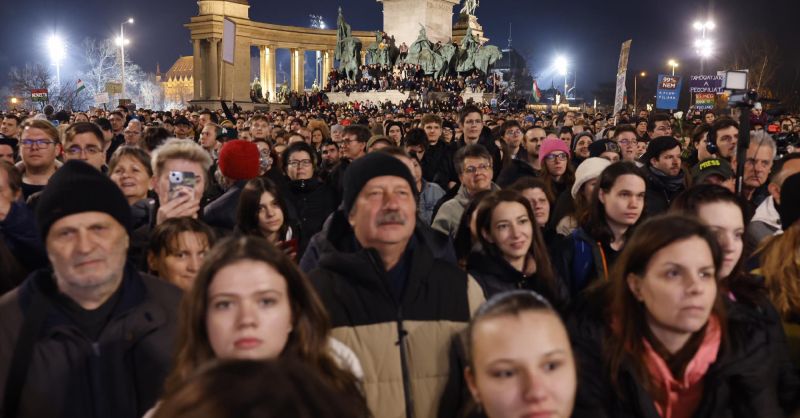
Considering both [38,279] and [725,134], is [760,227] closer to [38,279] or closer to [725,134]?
[725,134]

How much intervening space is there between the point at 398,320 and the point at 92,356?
1421mm

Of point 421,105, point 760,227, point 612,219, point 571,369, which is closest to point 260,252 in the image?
point 571,369

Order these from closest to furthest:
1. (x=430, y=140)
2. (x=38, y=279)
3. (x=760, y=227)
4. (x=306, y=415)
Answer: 1. (x=306, y=415)
2. (x=38, y=279)
3. (x=760, y=227)
4. (x=430, y=140)

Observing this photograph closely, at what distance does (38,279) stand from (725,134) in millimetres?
8452

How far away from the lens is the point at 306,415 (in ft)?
5.24

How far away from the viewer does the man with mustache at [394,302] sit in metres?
3.60

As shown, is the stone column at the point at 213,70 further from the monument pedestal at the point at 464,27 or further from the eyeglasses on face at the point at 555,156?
the eyeglasses on face at the point at 555,156

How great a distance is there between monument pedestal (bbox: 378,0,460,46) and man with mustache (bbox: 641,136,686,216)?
1686 inches

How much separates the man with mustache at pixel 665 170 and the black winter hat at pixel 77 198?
5923mm

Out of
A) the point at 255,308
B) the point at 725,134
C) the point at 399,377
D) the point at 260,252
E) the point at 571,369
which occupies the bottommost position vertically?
the point at 399,377

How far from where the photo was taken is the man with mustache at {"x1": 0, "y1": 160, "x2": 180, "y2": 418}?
325 centimetres

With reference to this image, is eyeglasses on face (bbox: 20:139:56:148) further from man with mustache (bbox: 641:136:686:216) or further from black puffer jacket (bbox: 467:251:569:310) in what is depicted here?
man with mustache (bbox: 641:136:686:216)

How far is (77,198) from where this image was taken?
3.71 metres

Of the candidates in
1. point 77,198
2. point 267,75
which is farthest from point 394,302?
point 267,75
